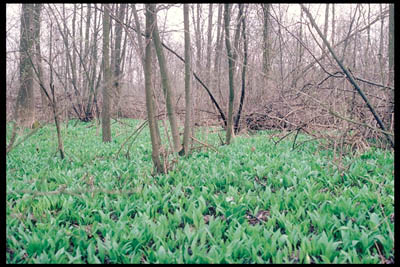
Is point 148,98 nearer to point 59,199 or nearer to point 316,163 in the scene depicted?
point 59,199

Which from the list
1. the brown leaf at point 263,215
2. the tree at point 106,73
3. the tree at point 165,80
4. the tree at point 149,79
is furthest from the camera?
the tree at point 106,73

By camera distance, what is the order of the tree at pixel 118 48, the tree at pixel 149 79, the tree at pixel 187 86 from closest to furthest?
the tree at pixel 149 79 < the tree at pixel 187 86 < the tree at pixel 118 48

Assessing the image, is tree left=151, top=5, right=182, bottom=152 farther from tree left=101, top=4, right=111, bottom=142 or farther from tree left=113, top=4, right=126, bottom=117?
tree left=101, top=4, right=111, bottom=142

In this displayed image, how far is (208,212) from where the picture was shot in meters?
3.18

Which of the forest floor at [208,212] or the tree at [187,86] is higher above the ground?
the tree at [187,86]

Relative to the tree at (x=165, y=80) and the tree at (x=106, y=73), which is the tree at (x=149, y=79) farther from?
the tree at (x=106, y=73)

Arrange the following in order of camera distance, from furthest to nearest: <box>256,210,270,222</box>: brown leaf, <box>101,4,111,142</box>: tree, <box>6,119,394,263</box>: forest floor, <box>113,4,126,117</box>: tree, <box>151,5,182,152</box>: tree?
<box>101,4,111,142</box>: tree < <box>113,4,126,117</box>: tree < <box>151,5,182,152</box>: tree < <box>256,210,270,222</box>: brown leaf < <box>6,119,394,263</box>: forest floor

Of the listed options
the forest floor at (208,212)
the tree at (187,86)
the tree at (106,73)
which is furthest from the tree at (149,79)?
the tree at (106,73)

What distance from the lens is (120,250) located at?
2.35 metres

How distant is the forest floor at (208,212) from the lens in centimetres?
233

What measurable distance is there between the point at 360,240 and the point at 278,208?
2.60 ft

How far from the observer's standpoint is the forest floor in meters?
2.33

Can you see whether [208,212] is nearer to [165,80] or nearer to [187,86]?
[165,80]

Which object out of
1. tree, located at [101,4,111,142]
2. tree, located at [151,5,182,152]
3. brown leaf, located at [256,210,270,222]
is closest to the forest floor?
brown leaf, located at [256,210,270,222]
